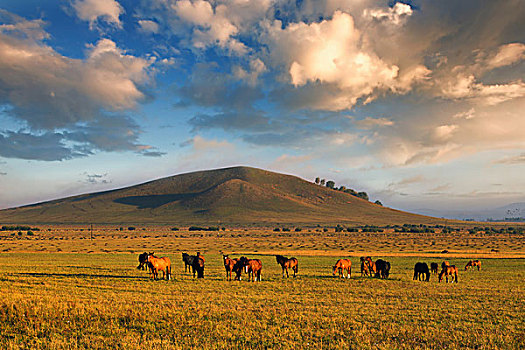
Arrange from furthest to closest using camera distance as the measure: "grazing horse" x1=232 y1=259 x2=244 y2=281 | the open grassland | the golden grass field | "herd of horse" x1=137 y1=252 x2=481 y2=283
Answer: the open grassland < "grazing horse" x1=232 y1=259 x2=244 y2=281 < "herd of horse" x1=137 y1=252 x2=481 y2=283 < the golden grass field

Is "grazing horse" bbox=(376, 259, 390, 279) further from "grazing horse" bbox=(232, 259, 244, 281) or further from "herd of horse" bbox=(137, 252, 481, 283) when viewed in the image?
"grazing horse" bbox=(232, 259, 244, 281)

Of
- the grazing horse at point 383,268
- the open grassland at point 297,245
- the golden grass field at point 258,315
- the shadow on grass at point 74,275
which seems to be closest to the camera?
the golden grass field at point 258,315

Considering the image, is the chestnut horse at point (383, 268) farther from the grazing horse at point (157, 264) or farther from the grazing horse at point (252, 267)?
the grazing horse at point (157, 264)

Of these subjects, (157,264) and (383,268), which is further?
(383,268)

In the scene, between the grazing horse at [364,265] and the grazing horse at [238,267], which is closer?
the grazing horse at [238,267]

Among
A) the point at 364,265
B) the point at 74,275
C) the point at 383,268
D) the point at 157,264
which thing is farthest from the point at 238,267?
the point at 74,275

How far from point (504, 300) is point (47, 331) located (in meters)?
20.0

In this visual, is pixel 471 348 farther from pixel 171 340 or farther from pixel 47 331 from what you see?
pixel 47 331

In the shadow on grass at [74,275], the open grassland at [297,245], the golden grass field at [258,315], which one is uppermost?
the golden grass field at [258,315]

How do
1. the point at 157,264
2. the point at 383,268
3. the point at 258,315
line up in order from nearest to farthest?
the point at 258,315, the point at 157,264, the point at 383,268

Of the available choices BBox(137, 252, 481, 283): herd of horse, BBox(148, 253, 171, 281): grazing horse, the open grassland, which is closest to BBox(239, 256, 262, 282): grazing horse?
BBox(137, 252, 481, 283): herd of horse

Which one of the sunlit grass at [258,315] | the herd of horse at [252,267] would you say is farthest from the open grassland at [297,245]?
the sunlit grass at [258,315]

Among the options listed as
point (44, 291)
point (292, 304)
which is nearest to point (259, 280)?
point (292, 304)

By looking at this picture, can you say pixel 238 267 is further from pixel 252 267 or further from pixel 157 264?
pixel 157 264
